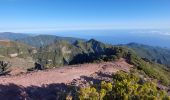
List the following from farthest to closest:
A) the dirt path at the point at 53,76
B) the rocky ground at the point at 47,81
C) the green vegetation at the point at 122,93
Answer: the dirt path at the point at 53,76 → the rocky ground at the point at 47,81 → the green vegetation at the point at 122,93

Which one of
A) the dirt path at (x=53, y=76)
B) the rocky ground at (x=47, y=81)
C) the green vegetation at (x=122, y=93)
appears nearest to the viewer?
the green vegetation at (x=122, y=93)

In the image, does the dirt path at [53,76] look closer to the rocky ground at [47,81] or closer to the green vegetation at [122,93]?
the rocky ground at [47,81]

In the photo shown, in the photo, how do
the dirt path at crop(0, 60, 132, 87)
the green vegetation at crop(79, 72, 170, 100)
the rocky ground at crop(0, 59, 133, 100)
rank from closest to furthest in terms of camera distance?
1. the green vegetation at crop(79, 72, 170, 100)
2. the rocky ground at crop(0, 59, 133, 100)
3. the dirt path at crop(0, 60, 132, 87)

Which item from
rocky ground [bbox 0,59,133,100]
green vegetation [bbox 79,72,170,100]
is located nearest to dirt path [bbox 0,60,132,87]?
rocky ground [bbox 0,59,133,100]

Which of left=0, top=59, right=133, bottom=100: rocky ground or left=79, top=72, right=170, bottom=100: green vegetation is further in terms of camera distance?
left=0, top=59, right=133, bottom=100: rocky ground

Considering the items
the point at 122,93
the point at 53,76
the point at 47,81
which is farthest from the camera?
the point at 53,76

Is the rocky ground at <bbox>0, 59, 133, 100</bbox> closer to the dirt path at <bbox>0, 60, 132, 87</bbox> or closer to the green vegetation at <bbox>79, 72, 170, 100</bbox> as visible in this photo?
the dirt path at <bbox>0, 60, 132, 87</bbox>

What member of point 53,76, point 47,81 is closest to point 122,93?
point 47,81

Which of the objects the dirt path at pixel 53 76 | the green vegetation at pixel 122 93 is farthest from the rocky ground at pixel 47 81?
the green vegetation at pixel 122 93

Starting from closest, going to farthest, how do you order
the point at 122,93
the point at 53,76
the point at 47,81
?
the point at 122,93 < the point at 47,81 < the point at 53,76

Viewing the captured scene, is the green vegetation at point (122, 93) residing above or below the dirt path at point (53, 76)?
above

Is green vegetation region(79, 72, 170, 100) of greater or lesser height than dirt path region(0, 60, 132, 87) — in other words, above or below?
above

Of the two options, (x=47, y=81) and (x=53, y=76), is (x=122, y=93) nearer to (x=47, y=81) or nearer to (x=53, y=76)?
(x=47, y=81)

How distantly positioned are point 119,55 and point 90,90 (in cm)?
2801
